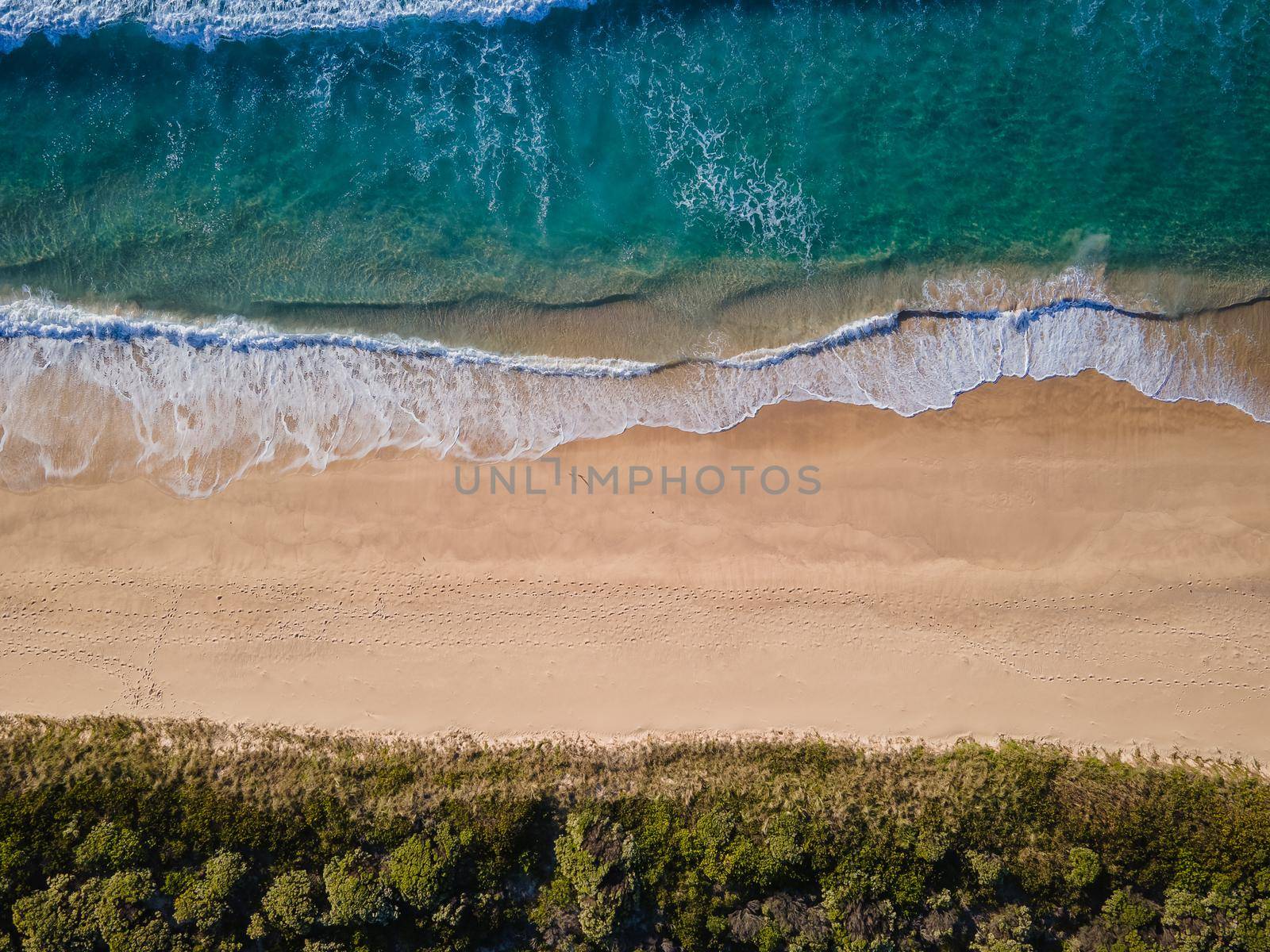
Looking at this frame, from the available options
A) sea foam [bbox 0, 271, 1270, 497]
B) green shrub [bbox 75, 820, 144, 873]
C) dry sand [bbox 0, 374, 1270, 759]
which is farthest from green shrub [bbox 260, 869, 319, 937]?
sea foam [bbox 0, 271, 1270, 497]

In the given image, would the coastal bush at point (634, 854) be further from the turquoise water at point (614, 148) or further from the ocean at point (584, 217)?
the turquoise water at point (614, 148)

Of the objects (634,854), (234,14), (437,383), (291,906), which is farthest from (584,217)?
(291,906)

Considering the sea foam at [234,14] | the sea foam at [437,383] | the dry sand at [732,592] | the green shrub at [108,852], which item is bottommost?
Answer: the green shrub at [108,852]

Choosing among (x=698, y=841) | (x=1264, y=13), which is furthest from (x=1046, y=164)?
(x=698, y=841)

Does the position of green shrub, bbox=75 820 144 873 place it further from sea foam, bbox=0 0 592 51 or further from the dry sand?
sea foam, bbox=0 0 592 51

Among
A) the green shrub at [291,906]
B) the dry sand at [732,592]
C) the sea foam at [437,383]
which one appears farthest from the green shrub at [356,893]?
the sea foam at [437,383]

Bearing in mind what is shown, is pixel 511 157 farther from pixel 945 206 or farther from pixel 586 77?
pixel 945 206

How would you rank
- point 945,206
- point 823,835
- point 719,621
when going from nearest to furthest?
1. point 823,835
2. point 719,621
3. point 945,206
